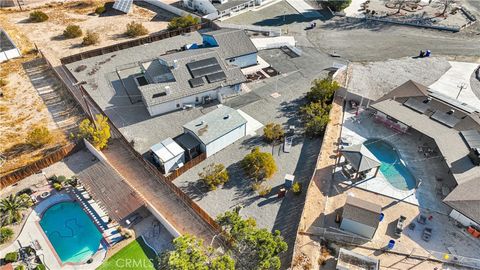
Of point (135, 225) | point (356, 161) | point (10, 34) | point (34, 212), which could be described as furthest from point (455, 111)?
point (10, 34)

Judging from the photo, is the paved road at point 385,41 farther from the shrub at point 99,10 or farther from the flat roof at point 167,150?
the shrub at point 99,10

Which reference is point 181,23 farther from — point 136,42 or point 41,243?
point 41,243

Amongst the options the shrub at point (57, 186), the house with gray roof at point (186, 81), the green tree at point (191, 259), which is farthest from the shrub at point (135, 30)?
the green tree at point (191, 259)

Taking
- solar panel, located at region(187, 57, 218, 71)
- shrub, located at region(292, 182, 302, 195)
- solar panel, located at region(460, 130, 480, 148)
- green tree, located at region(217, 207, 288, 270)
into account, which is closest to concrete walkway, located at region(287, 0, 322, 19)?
solar panel, located at region(187, 57, 218, 71)

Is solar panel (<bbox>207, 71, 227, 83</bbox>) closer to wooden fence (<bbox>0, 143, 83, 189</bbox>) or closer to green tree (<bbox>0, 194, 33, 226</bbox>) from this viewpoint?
wooden fence (<bbox>0, 143, 83, 189</bbox>)

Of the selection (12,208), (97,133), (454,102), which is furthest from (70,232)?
(454,102)

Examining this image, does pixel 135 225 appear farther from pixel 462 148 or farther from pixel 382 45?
pixel 382 45

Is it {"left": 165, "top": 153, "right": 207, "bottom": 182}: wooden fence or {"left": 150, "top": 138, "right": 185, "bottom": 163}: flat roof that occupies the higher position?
{"left": 150, "top": 138, "right": 185, "bottom": 163}: flat roof
